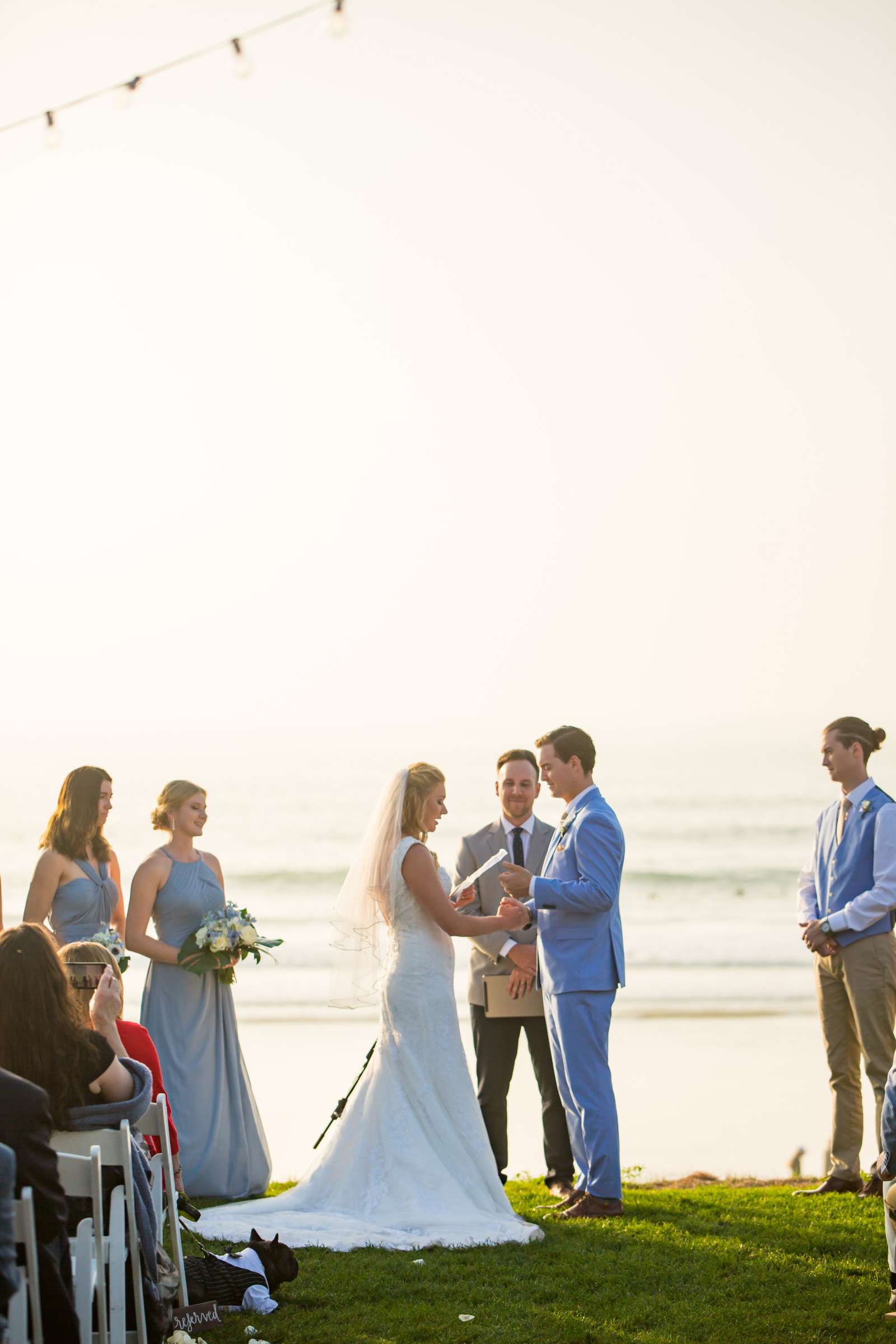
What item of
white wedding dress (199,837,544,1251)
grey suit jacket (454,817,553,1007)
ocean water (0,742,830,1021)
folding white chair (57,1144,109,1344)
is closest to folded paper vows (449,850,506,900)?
grey suit jacket (454,817,553,1007)

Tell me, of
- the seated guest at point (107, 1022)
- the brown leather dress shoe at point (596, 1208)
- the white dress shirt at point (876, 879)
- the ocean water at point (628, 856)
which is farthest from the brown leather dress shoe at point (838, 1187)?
the ocean water at point (628, 856)

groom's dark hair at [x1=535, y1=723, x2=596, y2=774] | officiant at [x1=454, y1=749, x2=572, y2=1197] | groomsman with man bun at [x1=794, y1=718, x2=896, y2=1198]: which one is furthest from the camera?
officiant at [x1=454, y1=749, x2=572, y2=1197]

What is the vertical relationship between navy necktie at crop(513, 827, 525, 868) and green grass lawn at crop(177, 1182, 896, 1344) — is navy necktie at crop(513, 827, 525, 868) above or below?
above

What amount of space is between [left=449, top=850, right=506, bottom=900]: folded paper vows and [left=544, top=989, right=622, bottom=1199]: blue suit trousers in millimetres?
682

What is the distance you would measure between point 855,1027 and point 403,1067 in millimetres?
2232

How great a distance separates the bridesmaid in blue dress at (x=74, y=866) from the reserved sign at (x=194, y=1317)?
8.47 feet

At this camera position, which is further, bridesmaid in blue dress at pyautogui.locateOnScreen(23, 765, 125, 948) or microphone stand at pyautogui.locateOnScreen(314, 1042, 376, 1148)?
bridesmaid in blue dress at pyautogui.locateOnScreen(23, 765, 125, 948)

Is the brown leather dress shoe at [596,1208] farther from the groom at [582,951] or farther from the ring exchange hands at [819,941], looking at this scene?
the ring exchange hands at [819,941]

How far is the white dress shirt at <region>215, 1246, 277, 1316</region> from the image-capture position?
15.2ft

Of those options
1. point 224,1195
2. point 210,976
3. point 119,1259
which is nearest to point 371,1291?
point 119,1259

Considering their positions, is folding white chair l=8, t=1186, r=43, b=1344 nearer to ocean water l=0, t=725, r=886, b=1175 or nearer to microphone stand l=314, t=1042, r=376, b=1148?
microphone stand l=314, t=1042, r=376, b=1148

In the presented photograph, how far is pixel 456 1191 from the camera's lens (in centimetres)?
582

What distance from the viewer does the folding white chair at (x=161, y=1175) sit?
418 centimetres

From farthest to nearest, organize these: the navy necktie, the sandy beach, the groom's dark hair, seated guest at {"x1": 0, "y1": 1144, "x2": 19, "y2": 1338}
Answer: the sandy beach < the navy necktie < the groom's dark hair < seated guest at {"x1": 0, "y1": 1144, "x2": 19, "y2": 1338}
